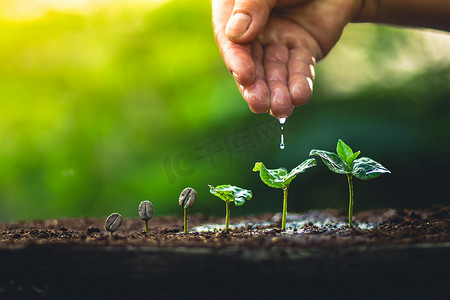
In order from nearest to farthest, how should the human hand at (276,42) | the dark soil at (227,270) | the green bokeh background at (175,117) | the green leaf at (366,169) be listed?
the dark soil at (227,270), the green leaf at (366,169), the human hand at (276,42), the green bokeh background at (175,117)

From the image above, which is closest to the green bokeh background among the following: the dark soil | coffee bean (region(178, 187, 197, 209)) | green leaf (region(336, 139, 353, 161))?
green leaf (region(336, 139, 353, 161))

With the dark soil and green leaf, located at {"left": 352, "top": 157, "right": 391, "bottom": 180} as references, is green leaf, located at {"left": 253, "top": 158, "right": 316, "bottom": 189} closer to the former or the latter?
green leaf, located at {"left": 352, "top": 157, "right": 391, "bottom": 180}

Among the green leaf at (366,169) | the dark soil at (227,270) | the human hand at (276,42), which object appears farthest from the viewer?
the human hand at (276,42)

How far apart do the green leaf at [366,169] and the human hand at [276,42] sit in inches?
11.1

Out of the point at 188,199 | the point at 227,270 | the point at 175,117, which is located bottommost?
the point at 227,270

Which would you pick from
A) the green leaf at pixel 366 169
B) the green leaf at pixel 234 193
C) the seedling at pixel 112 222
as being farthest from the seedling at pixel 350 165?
the seedling at pixel 112 222

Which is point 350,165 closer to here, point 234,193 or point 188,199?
point 234,193

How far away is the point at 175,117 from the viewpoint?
11.0ft

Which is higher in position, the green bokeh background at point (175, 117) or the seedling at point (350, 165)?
the green bokeh background at point (175, 117)

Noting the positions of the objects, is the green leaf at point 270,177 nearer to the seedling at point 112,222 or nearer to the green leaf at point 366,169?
the green leaf at point 366,169

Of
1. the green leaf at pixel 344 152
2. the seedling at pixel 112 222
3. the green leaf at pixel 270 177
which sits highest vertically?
the green leaf at pixel 344 152

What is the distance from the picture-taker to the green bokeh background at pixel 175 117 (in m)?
3.13

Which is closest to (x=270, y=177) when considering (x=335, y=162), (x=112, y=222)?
(x=335, y=162)

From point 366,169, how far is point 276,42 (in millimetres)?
721
